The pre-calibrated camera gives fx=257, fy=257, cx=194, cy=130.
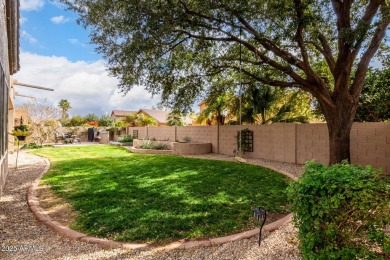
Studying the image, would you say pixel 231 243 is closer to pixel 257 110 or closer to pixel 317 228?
pixel 317 228

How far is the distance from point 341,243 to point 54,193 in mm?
6205

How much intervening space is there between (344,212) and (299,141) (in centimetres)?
832

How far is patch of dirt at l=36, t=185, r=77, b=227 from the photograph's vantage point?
15.2 ft

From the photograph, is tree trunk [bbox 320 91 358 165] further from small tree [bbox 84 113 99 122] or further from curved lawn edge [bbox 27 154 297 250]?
small tree [bbox 84 113 99 122]

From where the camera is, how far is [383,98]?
962 cm

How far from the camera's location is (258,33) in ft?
26.5

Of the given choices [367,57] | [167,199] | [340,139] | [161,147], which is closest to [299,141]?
[340,139]

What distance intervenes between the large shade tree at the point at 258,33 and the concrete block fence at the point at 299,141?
884mm

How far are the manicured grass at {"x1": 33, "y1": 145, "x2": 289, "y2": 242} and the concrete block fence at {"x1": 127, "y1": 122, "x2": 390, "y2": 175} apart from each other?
104 inches

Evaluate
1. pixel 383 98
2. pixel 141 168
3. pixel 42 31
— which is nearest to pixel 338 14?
pixel 383 98

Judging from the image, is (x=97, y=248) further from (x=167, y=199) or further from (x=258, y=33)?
(x=258, y=33)

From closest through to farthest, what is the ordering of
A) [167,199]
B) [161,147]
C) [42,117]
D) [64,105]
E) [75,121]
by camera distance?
[167,199] → [161,147] → [42,117] → [75,121] → [64,105]

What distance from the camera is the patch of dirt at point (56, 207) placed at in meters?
4.63

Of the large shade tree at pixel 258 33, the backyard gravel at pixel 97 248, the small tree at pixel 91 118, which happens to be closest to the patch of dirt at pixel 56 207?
the backyard gravel at pixel 97 248
